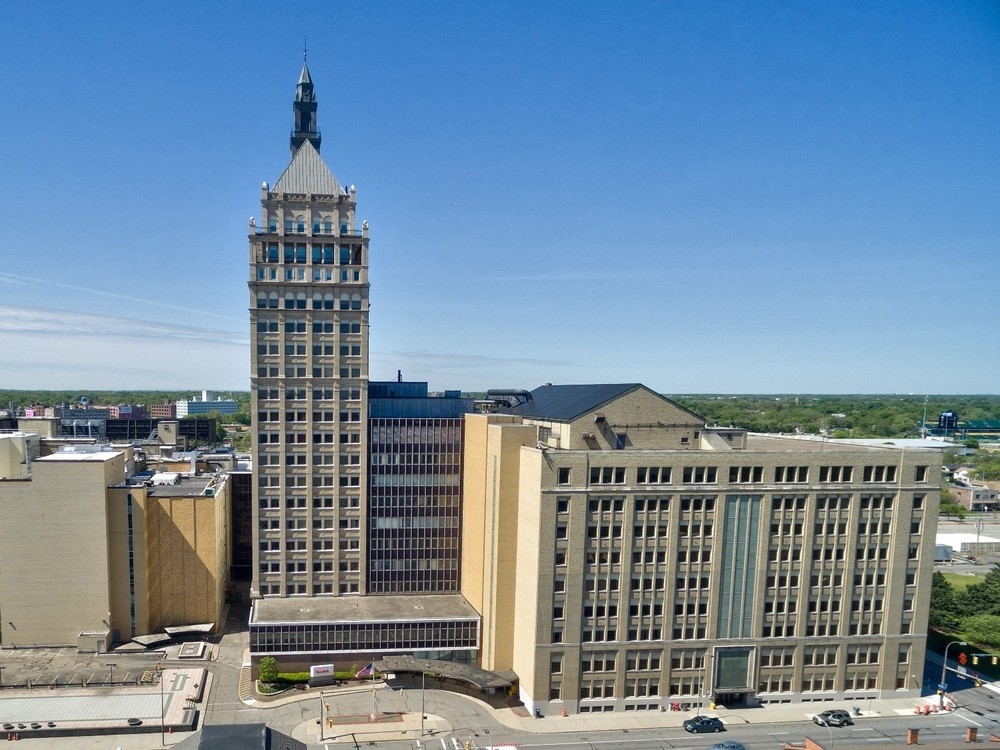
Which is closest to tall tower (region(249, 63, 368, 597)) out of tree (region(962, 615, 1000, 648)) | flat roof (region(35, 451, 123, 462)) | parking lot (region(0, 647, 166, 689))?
parking lot (region(0, 647, 166, 689))

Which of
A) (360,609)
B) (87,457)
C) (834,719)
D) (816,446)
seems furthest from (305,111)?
(834,719)

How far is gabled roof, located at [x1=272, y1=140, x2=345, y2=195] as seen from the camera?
93250mm

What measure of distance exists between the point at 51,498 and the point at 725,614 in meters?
90.7

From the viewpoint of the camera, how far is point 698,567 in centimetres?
7762

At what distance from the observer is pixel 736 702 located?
79.1 m

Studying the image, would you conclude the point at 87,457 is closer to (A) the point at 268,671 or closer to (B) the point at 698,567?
(A) the point at 268,671

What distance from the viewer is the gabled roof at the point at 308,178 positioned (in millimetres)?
93250

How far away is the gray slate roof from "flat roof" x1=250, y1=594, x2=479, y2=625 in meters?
28.9

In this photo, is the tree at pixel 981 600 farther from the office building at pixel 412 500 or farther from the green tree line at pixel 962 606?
the office building at pixel 412 500

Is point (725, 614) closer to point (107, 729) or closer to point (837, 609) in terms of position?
point (837, 609)

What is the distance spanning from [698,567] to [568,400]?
94.7 ft

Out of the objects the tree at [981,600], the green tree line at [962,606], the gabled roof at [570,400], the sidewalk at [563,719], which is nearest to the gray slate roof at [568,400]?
the gabled roof at [570,400]

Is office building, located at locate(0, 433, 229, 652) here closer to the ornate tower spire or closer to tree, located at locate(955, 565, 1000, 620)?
the ornate tower spire

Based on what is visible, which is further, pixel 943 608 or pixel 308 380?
pixel 943 608
